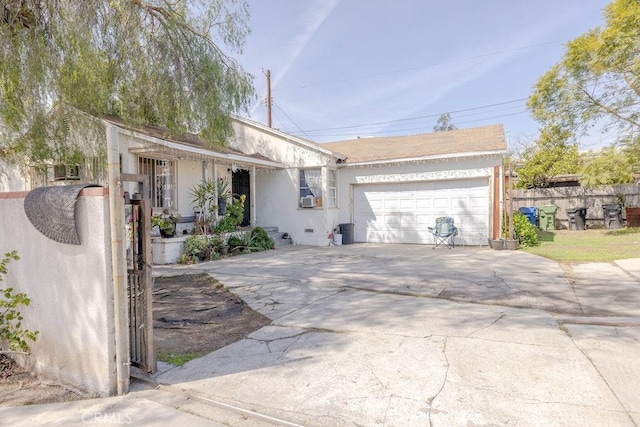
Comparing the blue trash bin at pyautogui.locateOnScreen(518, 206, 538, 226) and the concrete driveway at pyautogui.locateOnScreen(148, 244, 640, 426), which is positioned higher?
the blue trash bin at pyautogui.locateOnScreen(518, 206, 538, 226)

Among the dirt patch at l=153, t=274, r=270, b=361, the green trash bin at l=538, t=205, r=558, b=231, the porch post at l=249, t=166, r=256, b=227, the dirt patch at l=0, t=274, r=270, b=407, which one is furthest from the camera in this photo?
the green trash bin at l=538, t=205, r=558, b=231

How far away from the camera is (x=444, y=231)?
1201 centimetres

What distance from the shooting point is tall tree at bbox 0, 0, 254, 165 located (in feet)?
18.4

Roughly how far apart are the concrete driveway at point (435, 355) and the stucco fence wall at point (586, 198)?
1123 centimetres

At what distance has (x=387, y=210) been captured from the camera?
13.6 metres

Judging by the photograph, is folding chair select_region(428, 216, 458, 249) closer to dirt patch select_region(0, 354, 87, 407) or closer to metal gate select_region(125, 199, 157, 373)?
metal gate select_region(125, 199, 157, 373)

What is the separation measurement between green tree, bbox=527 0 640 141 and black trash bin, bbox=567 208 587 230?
363 centimetres

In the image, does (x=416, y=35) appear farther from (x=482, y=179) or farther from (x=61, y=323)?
(x=61, y=323)

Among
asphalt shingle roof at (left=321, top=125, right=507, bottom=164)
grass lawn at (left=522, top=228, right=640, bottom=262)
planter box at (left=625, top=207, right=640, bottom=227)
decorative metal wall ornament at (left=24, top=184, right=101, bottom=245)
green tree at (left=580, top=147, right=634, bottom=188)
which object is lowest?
grass lawn at (left=522, top=228, right=640, bottom=262)

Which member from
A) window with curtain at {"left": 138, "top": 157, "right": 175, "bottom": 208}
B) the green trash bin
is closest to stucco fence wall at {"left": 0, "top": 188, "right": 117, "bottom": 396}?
window with curtain at {"left": 138, "top": 157, "right": 175, "bottom": 208}

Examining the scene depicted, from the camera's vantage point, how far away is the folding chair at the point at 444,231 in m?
11.9

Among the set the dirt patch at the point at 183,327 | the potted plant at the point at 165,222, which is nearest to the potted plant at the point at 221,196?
the potted plant at the point at 165,222

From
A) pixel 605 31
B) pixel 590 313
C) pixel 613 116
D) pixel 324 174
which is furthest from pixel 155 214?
pixel 613 116

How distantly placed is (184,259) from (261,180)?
5571 millimetres
